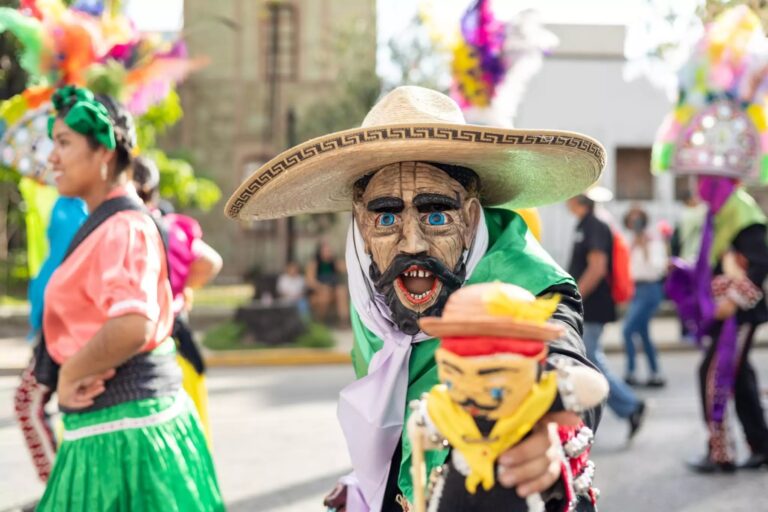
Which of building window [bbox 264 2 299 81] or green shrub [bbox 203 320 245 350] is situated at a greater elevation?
building window [bbox 264 2 299 81]

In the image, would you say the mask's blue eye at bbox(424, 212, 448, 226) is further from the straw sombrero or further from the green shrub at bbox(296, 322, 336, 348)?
the green shrub at bbox(296, 322, 336, 348)

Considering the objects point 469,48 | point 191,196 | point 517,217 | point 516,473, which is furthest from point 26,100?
point 191,196

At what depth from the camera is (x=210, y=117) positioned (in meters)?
22.5

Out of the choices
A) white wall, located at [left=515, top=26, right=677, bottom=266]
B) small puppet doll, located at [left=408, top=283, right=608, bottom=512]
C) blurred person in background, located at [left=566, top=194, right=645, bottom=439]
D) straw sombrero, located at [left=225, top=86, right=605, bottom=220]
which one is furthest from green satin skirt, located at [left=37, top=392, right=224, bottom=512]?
white wall, located at [left=515, top=26, right=677, bottom=266]

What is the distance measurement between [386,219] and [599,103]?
17.9 m

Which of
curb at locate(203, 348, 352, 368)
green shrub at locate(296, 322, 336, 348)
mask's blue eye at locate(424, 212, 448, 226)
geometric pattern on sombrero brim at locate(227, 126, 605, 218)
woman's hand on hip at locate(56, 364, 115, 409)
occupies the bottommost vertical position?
green shrub at locate(296, 322, 336, 348)

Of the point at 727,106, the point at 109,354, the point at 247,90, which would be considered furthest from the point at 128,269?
the point at 247,90

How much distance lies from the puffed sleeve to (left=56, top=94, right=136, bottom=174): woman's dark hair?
31cm

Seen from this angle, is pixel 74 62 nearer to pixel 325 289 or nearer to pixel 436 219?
pixel 436 219

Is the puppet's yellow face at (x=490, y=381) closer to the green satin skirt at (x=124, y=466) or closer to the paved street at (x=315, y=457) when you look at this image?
the green satin skirt at (x=124, y=466)

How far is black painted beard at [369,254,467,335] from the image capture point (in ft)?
6.86

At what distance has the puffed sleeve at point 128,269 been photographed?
276cm

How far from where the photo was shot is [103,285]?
279cm

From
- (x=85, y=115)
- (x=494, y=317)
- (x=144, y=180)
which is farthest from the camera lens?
(x=144, y=180)
